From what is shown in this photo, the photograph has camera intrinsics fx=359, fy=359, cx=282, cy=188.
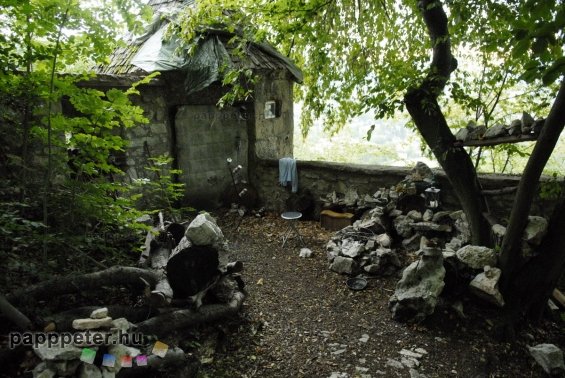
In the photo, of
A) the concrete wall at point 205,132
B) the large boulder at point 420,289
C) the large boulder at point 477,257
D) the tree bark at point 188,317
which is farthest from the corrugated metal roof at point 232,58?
the large boulder at point 477,257

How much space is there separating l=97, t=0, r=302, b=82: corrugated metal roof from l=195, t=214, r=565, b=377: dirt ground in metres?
3.97

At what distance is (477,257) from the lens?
372 centimetres

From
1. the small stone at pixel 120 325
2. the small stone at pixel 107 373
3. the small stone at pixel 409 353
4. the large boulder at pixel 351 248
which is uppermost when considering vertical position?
the small stone at pixel 120 325

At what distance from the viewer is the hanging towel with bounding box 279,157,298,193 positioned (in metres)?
6.66

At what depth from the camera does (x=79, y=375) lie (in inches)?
80.0

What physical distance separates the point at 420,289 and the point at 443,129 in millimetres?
1764

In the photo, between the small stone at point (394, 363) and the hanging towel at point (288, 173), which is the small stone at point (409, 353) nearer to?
the small stone at point (394, 363)

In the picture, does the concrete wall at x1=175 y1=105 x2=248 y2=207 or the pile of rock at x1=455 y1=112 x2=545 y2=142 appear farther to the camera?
the concrete wall at x1=175 y1=105 x2=248 y2=207

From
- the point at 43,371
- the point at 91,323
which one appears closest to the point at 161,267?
the point at 91,323

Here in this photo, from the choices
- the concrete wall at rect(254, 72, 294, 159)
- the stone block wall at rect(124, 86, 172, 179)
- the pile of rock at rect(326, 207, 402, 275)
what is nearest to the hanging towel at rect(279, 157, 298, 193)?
the concrete wall at rect(254, 72, 294, 159)

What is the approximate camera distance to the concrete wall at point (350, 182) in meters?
4.59

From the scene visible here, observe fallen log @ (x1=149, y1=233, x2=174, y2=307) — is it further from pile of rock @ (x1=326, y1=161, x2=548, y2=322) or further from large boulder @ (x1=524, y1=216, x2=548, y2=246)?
large boulder @ (x1=524, y1=216, x2=548, y2=246)

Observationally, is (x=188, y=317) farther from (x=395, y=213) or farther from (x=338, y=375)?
(x=395, y=213)

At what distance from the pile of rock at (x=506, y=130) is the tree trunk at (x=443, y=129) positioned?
6.5 inches
